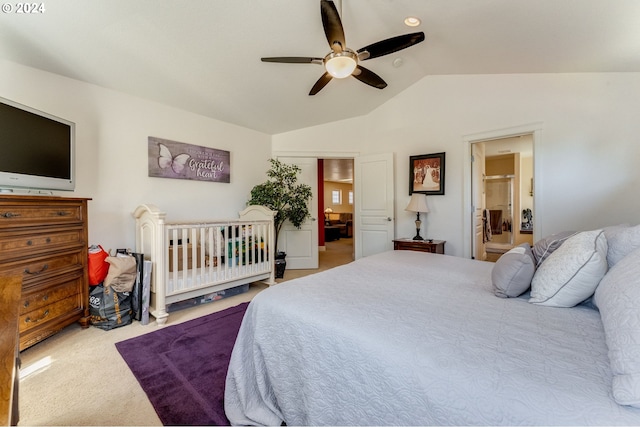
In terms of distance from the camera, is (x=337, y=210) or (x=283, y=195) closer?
(x=283, y=195)

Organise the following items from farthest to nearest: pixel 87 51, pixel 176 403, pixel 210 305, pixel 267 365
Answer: pixel 210 305 → pixel 87 51 → pixel 176 403 → pixel 267 365

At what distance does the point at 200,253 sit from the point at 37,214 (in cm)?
142

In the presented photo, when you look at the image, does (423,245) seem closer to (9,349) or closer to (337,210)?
(9,349)

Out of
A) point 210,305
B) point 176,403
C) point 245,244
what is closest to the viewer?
point 176,403

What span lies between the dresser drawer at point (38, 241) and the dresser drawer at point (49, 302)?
28cm

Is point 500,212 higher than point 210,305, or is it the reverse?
point 500,212

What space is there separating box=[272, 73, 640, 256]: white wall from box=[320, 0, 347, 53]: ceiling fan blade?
2.34 meters

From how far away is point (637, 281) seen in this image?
0.83 meters

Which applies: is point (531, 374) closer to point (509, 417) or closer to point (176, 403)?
point (509, 417)

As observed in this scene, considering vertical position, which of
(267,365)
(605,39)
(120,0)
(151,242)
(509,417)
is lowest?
(267,365)

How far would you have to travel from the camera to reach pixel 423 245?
3.56 m

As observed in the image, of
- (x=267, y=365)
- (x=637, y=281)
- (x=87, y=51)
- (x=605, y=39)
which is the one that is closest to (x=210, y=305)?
(x=267, y=365)

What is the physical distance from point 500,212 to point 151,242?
274 inches

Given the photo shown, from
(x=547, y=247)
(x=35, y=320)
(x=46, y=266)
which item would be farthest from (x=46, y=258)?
(x=547, y=247)
